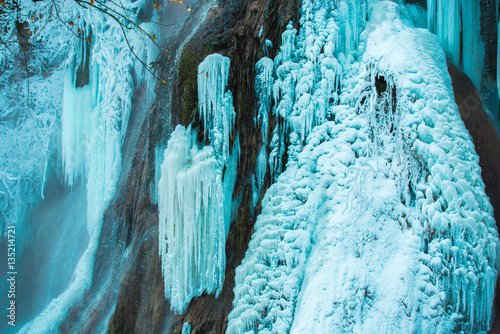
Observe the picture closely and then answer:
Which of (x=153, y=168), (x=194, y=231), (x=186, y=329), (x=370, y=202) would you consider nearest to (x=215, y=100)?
(x=153, y=168)

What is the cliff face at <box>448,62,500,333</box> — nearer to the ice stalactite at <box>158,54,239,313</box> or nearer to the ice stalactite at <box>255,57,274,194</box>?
the ice stalactite at <box>255,57,274,194</box>

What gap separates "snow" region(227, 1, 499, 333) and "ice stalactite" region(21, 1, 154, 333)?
3.92 meters

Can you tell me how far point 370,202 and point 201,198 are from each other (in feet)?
7.55

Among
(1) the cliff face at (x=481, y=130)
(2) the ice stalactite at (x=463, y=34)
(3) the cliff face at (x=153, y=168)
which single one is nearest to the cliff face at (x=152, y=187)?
(3) the cliff face at (x=153, y=168)

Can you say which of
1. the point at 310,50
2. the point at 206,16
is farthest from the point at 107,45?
the point at 310,50

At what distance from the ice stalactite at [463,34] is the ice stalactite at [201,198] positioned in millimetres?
3060

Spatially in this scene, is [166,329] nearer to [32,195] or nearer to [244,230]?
[244,230]

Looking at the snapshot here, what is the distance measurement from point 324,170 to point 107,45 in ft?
19.6

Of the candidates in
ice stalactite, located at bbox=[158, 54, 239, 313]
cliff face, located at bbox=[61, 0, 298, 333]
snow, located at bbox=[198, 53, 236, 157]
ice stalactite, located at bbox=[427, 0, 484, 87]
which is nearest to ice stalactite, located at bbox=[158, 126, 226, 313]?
ice stalactite, located at bbox=[158, 54, 239, 313]

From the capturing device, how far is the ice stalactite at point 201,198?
496 centimetres

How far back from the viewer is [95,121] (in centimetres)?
764

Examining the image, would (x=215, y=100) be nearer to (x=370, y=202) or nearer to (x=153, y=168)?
(x=153, y=168)

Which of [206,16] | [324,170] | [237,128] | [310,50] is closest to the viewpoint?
[324,170]

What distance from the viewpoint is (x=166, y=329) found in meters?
5.14
